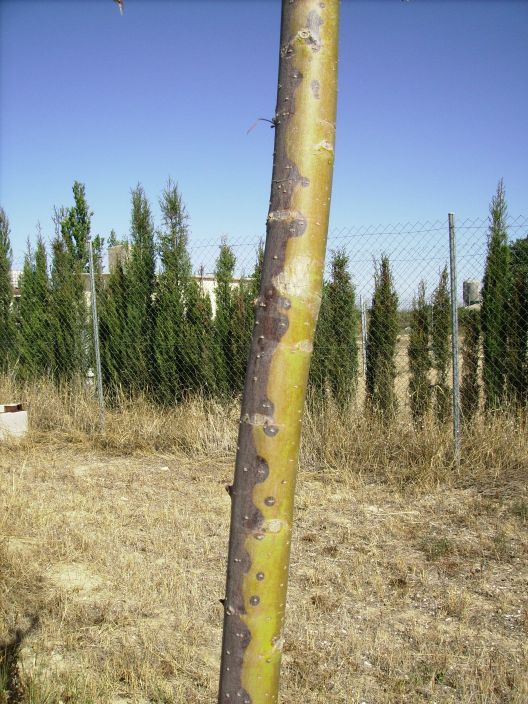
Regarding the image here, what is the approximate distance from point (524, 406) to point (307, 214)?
562 cm

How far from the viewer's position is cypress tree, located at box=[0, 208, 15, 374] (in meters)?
10.8

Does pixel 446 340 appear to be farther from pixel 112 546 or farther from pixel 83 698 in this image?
pixel 83 698

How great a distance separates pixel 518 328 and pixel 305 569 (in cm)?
385

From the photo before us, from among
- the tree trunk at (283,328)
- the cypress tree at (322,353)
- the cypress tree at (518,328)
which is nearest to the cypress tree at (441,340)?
the cypress tree at (518,328)

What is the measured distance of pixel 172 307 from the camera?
8.43m

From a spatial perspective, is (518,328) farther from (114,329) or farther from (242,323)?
(114,329)

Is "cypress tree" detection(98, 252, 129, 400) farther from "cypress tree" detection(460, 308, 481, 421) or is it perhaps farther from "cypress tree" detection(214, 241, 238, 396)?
"cypress tree" detection(460, 308, 481, 421)

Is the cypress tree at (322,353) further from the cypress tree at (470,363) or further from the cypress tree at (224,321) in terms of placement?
the cypress tree at (470,363)

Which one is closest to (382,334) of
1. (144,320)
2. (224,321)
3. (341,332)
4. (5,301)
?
(341,332)

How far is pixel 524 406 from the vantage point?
6.41m

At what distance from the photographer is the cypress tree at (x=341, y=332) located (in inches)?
283

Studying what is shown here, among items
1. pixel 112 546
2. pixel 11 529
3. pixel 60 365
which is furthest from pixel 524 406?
pixel 60 365

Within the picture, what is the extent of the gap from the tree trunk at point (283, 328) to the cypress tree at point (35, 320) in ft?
29.5

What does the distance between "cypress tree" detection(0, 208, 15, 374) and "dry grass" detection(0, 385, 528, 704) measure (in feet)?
13.1
